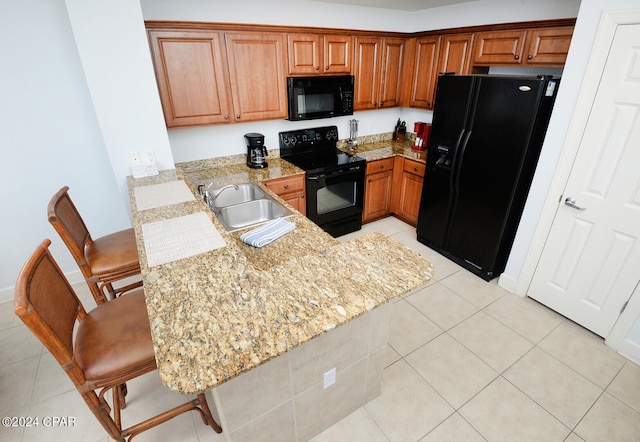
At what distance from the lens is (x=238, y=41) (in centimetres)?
256

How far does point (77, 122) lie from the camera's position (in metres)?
2.44

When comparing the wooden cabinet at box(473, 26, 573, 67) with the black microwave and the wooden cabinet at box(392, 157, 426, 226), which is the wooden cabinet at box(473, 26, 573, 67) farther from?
the black microwave

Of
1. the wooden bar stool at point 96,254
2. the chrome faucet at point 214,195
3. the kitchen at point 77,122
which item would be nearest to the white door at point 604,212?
the kitchen at point 77,122

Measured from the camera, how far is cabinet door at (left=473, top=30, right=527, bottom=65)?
256 centimetres

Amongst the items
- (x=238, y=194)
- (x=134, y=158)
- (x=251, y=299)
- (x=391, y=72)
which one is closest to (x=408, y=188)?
(x=391, y=72)

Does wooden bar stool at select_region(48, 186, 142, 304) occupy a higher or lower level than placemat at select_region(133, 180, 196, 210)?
lower

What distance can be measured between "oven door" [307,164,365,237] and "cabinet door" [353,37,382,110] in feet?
2.52

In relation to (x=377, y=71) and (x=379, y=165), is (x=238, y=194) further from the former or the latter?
(x=377, y=71)

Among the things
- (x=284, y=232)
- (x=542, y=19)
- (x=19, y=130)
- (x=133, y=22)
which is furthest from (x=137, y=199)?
(x=542, y=19)

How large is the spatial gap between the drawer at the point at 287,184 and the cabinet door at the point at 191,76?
706 mm

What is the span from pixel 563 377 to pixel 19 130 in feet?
13.6

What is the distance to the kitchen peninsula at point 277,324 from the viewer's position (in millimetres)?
888

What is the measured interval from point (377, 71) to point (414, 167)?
3.71 ft

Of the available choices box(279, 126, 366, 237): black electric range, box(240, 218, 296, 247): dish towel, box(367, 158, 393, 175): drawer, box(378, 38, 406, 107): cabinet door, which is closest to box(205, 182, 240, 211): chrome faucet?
box(240, 218, 296, 247): dish towel
